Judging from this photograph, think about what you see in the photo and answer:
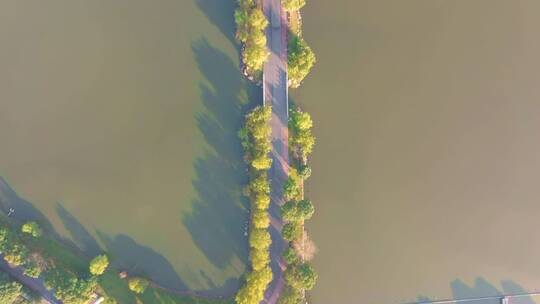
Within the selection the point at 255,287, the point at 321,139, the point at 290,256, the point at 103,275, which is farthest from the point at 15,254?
the point at 321,139

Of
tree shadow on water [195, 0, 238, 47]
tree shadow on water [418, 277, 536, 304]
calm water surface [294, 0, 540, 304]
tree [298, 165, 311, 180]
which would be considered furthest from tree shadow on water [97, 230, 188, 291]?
tree shadow on water [418, 277, 536, 304]

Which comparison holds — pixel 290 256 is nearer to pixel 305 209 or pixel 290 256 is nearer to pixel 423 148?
pixel 305 209

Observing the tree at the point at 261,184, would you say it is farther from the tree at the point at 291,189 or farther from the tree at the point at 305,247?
the tree at the point at 305,247

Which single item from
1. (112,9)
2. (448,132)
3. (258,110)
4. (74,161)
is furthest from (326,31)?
(74,161)

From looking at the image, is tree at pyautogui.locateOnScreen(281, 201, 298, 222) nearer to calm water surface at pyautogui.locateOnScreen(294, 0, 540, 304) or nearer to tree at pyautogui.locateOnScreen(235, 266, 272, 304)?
calm water surface at pyautogui.locateOnScreen(294, 0, 540, 304)

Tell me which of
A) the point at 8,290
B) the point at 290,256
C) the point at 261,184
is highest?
the point at 261,184

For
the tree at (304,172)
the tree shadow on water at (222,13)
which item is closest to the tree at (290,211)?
the tree at (304,172)
